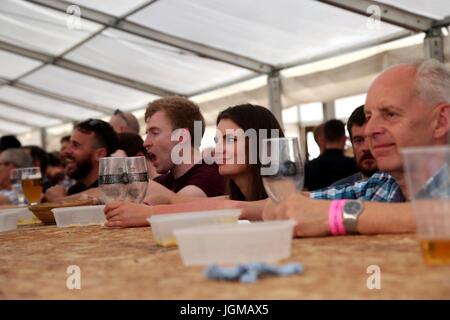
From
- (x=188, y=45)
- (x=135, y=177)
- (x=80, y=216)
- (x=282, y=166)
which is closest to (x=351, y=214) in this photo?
(x=282, y=166)

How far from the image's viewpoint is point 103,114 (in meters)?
12.6

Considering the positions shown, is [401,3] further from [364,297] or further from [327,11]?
[364,297]

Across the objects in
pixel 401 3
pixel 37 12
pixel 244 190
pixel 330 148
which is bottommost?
pixel 244 190

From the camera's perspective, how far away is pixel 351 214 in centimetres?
134

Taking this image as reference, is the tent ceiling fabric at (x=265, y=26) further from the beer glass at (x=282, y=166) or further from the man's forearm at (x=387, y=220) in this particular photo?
the man's forearm at (x=387, y=220)

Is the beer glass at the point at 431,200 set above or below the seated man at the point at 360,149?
below

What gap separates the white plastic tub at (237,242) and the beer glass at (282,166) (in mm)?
485

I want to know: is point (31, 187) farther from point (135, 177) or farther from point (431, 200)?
point (431, 200)

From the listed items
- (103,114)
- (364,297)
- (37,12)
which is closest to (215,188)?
(364,297)

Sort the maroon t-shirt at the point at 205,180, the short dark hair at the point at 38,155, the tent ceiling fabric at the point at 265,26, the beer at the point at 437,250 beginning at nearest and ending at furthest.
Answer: the beer at the point at 437,250 < the maroon t-shirt at the point at 205,180 < the tent ceiling fabric at the point at 265,26 < the short dark hair at the point at 38,155

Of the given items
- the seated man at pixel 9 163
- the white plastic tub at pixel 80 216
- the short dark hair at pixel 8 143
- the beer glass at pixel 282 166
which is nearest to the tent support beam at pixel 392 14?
the seated man at pixel 9 163

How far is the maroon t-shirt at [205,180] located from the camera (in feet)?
10.2

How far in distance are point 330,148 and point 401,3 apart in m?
1.44

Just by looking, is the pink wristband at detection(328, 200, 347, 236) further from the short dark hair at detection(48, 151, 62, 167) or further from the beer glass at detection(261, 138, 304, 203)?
the short dark hair at detection(48, 151, 62, 167)
